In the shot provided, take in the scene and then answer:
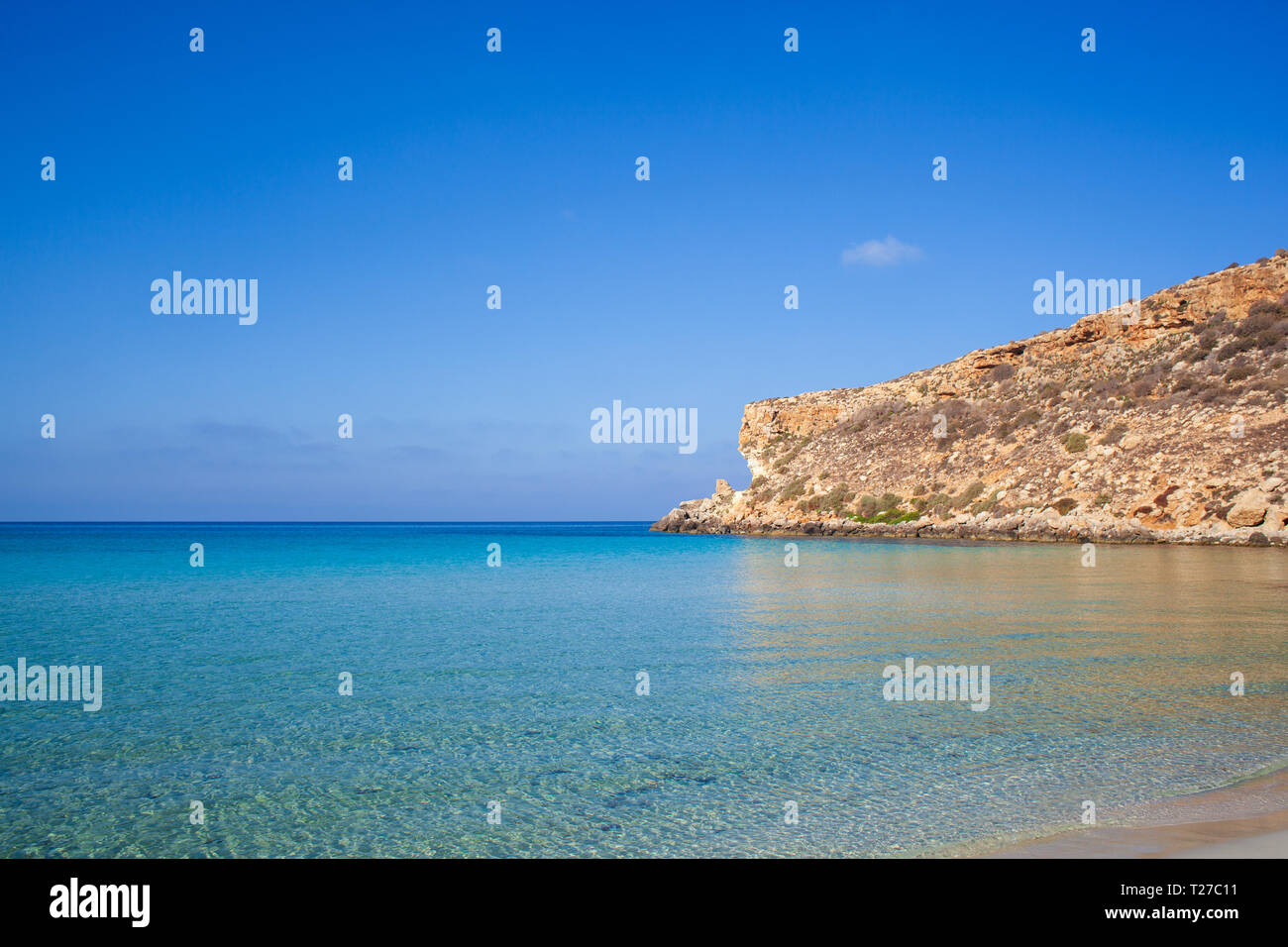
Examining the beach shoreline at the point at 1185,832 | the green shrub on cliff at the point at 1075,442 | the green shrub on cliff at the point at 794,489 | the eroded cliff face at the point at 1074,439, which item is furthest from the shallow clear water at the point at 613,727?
the green shrub on cliff at the point at 794,489

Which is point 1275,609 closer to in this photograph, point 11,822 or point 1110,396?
point 11,822

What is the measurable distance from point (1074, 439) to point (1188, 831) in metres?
55.4

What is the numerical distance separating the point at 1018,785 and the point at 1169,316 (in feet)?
222

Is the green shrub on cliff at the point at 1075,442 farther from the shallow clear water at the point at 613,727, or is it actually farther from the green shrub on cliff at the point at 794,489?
the shallow clear water at the point at 613,727

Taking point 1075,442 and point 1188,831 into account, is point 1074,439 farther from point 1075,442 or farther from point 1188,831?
point 1188,831

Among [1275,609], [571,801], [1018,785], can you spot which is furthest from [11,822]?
[1275,609]

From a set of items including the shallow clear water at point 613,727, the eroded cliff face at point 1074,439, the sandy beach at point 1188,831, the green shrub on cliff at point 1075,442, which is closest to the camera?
the sandy beach at point 1188,831

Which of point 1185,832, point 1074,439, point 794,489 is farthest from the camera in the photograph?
point 794,489

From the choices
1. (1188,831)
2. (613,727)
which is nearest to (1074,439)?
(613,727)

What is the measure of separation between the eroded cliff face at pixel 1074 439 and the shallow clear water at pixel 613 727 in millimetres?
28690

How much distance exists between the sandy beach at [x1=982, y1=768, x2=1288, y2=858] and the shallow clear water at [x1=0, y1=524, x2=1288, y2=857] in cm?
29

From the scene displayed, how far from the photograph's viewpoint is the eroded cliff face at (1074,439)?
43.0 meters

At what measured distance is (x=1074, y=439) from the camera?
179 feet
